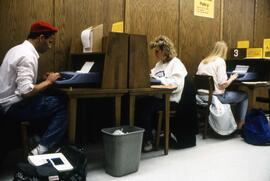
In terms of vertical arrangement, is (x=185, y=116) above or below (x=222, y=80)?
below

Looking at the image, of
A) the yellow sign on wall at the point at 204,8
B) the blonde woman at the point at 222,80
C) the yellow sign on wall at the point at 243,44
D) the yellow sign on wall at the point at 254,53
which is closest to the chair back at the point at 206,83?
the blonde woman at the point at 222,80

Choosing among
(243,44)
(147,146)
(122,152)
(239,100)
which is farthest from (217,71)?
(122,152)

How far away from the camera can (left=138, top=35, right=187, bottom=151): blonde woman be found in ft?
10.5

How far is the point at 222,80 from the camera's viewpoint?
3967mm

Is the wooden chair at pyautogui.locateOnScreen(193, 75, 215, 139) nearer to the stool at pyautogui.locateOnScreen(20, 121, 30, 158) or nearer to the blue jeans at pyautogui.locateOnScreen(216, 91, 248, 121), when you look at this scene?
the blue jeans at pyautogui.locateOnScreen(216, 91, 248, 121)

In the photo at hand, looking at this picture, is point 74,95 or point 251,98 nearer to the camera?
point 74,95

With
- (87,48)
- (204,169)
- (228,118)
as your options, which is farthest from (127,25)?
(204,169)

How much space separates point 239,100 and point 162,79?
1295 millimetres

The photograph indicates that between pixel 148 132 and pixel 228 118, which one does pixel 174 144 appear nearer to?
pixel 148 132

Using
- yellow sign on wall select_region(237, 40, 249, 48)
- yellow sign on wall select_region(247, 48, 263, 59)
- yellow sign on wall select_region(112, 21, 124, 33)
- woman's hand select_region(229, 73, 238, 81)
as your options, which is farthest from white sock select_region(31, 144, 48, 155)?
yellow sign on wall select_region(237, 40, 249, 48)

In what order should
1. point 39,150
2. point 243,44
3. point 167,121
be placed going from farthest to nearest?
point 243,44
point 167,121
point 39,150

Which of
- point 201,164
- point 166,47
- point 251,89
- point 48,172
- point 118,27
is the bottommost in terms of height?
point 201,164

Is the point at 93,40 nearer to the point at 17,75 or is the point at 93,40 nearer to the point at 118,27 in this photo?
the point at 118,27

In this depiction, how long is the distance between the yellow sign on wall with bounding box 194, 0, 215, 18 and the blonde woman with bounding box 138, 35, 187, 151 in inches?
55.6
